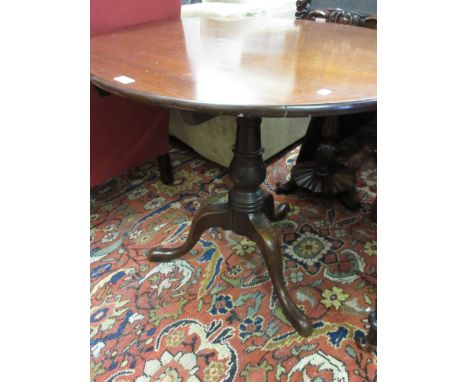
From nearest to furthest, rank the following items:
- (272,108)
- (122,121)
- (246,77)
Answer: (272,108), (246,77), (122,121)

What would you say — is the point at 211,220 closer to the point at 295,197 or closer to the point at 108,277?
the point at 108,277

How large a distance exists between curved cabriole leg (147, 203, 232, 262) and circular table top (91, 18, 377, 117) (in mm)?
450

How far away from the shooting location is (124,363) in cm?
87

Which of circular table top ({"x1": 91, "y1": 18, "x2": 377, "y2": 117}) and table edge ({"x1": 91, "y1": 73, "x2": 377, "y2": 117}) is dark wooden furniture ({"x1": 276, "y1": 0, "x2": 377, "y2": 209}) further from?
table edge ({"x1": 91, "y1": 73, "x2": 377, "y2": 117})

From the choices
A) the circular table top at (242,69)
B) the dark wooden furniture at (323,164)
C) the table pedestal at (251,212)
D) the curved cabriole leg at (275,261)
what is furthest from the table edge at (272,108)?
the dark wooden furniture at (323,164)

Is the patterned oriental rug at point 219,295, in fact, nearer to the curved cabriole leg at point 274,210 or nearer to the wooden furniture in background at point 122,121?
the curved cabriole leg at point 274,210

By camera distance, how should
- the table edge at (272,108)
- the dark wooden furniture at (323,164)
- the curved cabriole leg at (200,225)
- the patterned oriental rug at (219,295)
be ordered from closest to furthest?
the table edge at (272,108), the patterned oriental rug at (219,295), the curved cabriole leg at (200,225), the dark wooden furniture at (323,164)

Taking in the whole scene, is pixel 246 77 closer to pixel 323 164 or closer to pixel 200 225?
pixel 200 225

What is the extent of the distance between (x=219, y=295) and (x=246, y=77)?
2.17 feet

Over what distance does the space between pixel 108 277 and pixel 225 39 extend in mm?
800

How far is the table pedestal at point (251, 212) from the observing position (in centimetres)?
93

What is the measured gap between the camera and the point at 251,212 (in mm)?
1008

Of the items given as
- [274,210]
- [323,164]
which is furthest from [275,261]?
[323,164]
